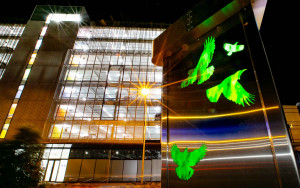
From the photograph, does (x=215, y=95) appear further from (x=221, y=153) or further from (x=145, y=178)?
(x=145, y=178)

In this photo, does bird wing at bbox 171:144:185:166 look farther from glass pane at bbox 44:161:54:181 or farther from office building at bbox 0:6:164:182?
glass pane at bbox 44:161:54:181

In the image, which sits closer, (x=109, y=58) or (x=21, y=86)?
(x=21, y=86)

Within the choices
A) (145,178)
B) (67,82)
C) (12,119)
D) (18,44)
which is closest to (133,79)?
(67,82)

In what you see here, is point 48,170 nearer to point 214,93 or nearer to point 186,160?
point 186,160

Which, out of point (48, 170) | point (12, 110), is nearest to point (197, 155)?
point (48, 170)

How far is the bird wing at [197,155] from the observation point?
390 centimetres

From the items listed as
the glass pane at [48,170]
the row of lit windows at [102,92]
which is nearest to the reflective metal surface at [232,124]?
the row of lit windows at [102,92]

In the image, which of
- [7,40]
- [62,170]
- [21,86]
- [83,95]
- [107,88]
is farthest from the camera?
[7,40]

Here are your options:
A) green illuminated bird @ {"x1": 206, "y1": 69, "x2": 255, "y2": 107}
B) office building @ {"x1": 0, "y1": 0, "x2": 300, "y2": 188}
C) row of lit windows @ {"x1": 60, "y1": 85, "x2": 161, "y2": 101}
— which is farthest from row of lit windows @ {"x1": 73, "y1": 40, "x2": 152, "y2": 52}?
green illuminated bird @ {"x1": 206, "y1": 69, "x2": 255, "y2": 107}

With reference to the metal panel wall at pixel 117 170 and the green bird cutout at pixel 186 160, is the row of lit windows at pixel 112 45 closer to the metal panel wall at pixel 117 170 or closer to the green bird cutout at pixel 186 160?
the metal panel wall at pixel 117 170

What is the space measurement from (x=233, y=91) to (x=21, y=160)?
283 inches

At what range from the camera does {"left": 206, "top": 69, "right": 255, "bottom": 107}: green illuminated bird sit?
342 cm

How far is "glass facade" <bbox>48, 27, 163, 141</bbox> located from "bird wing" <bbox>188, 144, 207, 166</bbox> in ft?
53.2

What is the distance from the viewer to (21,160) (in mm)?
5422
